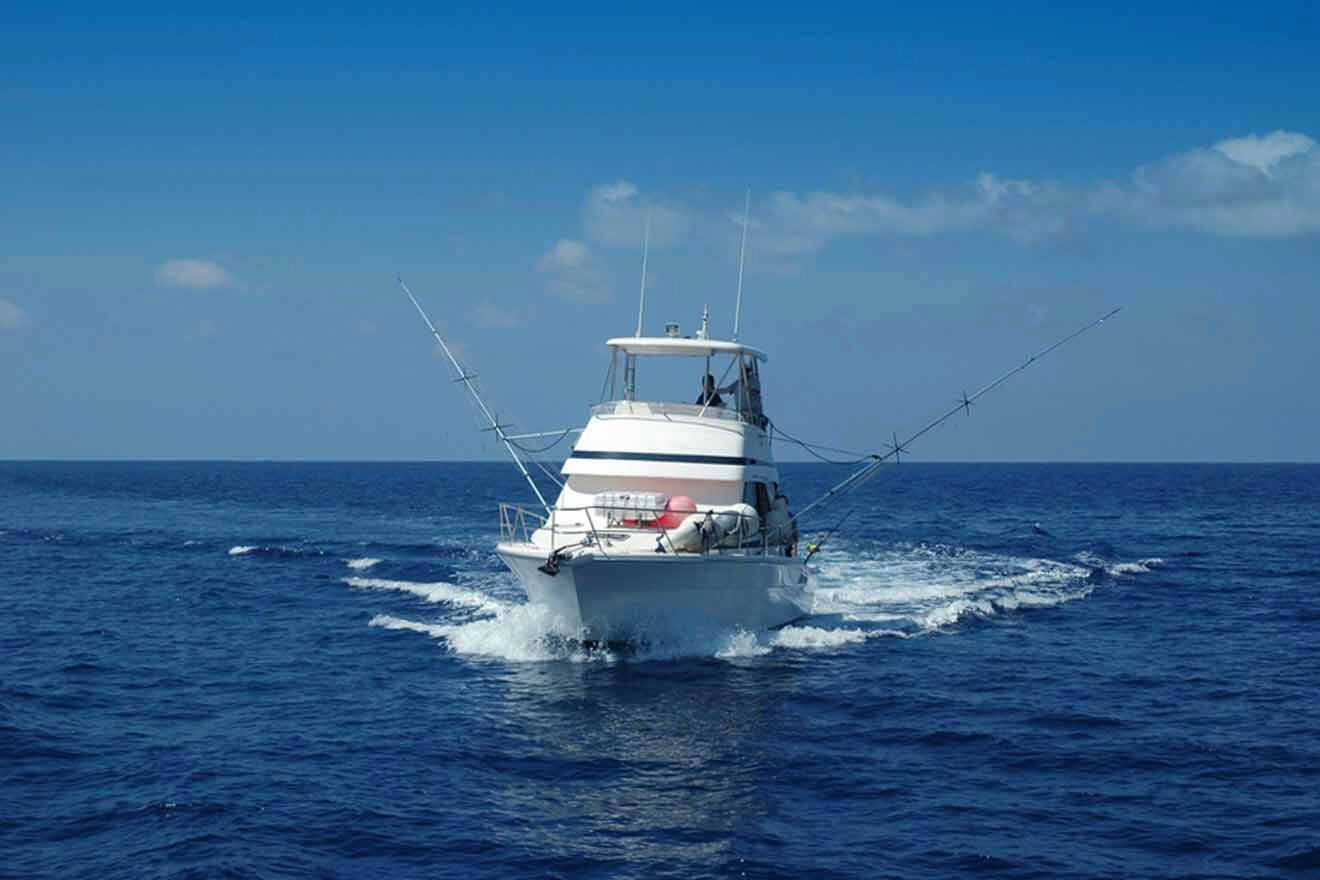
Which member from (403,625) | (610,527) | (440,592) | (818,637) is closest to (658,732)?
(610,527)

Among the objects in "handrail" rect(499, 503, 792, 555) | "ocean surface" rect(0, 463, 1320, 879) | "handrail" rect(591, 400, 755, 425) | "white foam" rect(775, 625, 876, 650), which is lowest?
"ocean surface" rect(0, 463, 1320, 879)

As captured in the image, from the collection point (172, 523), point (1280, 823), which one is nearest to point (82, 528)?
point (172, 523)

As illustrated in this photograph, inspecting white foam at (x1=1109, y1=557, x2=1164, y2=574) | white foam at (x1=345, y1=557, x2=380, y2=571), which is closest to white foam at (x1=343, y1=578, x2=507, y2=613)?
white foam at (x1=345, y1=557, x2=380, y2=571)

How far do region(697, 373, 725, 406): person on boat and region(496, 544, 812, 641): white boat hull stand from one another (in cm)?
489

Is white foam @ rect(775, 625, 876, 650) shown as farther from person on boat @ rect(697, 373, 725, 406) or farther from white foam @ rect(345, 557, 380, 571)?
white foam @ rect(345, 557, 380, 571)

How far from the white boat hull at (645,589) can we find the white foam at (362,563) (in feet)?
63.6

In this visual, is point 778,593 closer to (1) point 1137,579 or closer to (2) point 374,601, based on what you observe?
(2) point 374,601

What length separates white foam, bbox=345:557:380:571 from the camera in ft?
141

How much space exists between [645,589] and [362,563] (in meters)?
23.6

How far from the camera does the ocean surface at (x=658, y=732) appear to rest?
14.0 m

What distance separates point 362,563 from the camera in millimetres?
44312

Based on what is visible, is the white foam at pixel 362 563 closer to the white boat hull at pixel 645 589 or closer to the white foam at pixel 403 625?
the white foam at pixel 403 625

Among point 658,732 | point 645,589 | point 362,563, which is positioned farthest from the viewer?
point 362,563

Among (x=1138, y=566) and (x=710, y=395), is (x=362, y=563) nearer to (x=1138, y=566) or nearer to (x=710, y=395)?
(x=710, y=395)
